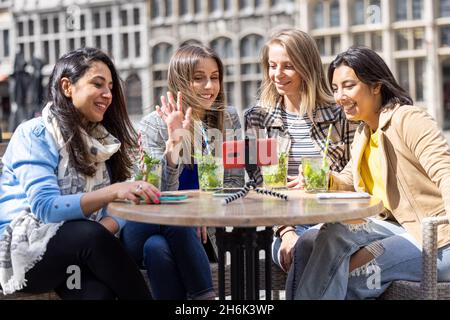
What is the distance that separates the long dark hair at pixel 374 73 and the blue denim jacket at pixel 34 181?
107 cm

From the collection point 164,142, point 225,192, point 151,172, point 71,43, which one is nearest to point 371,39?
point 71,43

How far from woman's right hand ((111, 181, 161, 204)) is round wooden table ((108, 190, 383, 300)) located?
25 millimetres

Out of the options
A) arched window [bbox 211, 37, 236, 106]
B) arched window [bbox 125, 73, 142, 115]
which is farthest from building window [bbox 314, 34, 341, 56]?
arched window [bbox 125, 73, 142, 115]

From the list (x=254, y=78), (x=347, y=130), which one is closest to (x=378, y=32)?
(x=254, y=78)

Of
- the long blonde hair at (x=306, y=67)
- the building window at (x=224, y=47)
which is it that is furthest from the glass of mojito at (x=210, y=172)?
the building window at (x=224, y=47)

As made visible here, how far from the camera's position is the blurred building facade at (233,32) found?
73.8ft

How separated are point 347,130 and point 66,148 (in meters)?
1.25

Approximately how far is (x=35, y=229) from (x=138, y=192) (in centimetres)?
36

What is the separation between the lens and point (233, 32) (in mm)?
24344

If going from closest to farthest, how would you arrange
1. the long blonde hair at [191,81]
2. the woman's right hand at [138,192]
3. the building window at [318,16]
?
the woman's right hand at [138,192], the long blonde hair at [191,81], the building window at [318,16]

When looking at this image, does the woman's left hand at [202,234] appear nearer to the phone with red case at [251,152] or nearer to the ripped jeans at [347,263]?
the phone with red case at [251,152]

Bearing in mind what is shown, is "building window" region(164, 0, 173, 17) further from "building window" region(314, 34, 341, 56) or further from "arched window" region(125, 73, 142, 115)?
"building window" region(314, 34, 341, 56)

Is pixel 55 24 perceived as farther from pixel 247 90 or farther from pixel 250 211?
pixel 250 211
